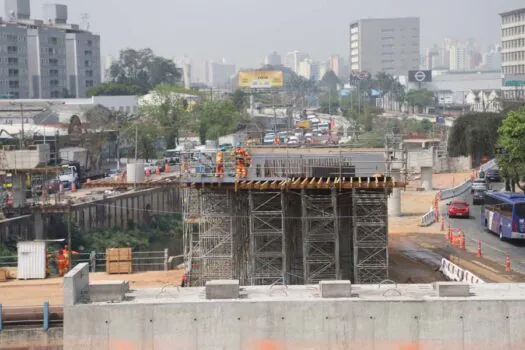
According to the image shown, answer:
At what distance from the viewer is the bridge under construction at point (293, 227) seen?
29625mm

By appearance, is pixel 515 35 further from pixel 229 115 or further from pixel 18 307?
pixel 18 307

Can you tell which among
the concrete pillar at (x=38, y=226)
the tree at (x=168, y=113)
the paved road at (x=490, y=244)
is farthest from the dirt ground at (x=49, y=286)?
the tree at (x=168, y=113)

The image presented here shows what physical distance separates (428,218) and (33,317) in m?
25.9

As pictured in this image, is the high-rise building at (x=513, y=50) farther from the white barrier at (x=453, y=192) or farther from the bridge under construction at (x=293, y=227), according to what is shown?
the bridge under construction at (x=293, y=227)

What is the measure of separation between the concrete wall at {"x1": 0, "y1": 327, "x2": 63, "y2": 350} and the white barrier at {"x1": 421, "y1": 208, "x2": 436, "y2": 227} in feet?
81.9

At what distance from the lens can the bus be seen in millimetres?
40312

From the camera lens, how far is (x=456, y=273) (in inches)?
1286

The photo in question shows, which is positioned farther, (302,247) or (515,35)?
(515,35)

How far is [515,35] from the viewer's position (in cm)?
15312

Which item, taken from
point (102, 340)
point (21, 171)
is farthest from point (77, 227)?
point (102, 340)

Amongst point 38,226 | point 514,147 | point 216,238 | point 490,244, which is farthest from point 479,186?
point 216,238

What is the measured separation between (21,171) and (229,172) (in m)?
20.9

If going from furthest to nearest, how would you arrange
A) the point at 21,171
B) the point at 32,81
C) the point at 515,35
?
the point at 515,35 → the point at 32,81 → the point at 21,171

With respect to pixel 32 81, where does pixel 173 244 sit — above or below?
below
